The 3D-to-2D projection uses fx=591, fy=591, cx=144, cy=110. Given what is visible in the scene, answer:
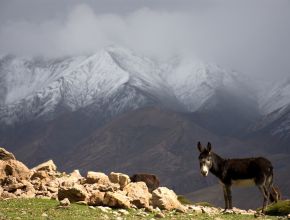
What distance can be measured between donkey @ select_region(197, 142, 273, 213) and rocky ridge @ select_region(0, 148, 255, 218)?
8.13ft

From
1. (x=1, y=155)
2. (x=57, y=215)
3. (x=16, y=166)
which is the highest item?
(x=1, y=155)

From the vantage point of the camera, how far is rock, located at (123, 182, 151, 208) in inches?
1531

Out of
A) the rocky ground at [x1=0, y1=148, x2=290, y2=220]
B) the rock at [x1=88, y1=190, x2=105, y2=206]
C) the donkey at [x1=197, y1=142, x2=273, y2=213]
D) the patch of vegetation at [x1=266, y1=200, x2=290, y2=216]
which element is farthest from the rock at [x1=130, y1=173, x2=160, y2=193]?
the donkey at [x1=197, y1=142, x2=273, y2=213]

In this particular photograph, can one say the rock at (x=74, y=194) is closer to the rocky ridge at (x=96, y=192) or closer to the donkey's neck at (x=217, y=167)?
the rocky ridge at (x=96, y=192)

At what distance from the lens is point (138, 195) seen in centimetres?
3994

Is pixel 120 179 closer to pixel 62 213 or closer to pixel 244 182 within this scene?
pixel 244 182

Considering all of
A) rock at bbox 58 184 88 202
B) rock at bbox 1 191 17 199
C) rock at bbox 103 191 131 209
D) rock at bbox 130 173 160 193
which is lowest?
rock at bbox 103 191 131 209

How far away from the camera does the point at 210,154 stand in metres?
36.4

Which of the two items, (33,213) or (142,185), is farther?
(142,185)

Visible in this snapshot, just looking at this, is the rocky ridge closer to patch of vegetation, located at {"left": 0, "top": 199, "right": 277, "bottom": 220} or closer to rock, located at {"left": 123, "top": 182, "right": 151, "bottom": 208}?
rock, located at {"left": 123, "top": 182, "right": 151, "bottom": 208}

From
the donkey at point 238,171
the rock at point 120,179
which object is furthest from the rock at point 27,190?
the donkey at point 238,171

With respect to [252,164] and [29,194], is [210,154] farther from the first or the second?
[29,194]

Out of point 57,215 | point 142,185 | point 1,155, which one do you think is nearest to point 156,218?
point 57,215

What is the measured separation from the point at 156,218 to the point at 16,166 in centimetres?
2117
